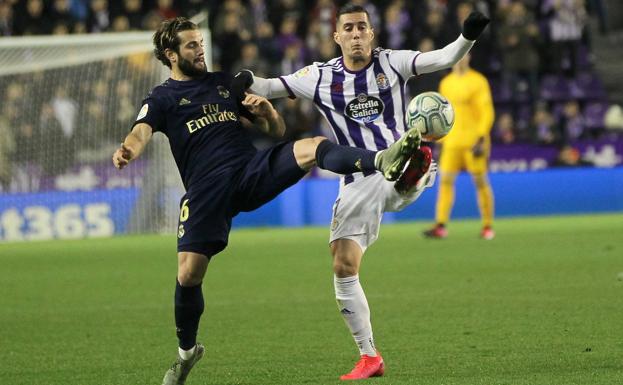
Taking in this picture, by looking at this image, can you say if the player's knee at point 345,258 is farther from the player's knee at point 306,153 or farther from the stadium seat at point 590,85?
the stadium seat at point 590,85

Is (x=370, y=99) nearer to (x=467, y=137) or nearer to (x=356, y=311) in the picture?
(x=356, y=311)

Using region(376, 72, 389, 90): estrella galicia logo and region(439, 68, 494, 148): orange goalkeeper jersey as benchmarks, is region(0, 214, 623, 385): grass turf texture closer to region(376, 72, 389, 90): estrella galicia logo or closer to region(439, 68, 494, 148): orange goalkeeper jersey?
region(439, 68, 494, 148): orange goalkeeper jersey

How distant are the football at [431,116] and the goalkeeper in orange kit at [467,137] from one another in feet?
28.0

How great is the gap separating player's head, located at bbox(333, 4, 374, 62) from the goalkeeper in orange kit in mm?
8088

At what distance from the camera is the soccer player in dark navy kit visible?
18.6ft

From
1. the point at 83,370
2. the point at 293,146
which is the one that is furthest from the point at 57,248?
the point at 293,146

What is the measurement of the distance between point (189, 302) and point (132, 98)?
12.0 m

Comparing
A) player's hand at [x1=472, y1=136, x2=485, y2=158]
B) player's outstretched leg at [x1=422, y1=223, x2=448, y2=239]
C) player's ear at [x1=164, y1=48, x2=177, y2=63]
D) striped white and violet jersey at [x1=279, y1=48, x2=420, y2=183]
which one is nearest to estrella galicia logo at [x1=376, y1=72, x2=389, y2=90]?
striped white and violet jersey at [x1=279, y1=48, x2=420, y2=183]

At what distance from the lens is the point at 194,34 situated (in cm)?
605

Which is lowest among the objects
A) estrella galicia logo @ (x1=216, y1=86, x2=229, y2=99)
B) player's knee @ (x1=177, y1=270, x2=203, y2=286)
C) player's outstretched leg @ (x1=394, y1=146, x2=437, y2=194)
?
player's knee @ (x1=177, y1=270, x2=203, y2=286)

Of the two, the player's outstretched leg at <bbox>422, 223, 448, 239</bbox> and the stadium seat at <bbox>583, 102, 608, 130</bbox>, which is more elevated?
the stadium seat at <bbox>583, 102, 608, 130</bbox>

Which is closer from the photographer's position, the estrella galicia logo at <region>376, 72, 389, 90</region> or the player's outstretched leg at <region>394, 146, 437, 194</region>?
the player's outstretched leg at <region>394, 146, 437, 194</region>

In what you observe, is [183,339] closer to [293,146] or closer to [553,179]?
[293,146]

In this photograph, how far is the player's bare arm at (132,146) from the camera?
18.0ft
